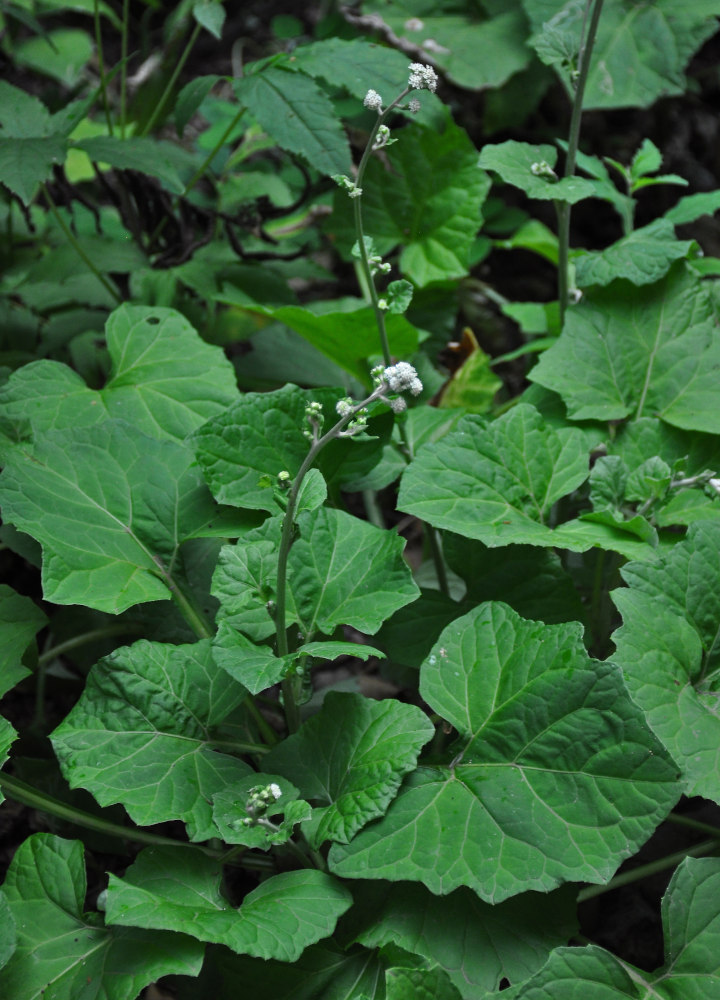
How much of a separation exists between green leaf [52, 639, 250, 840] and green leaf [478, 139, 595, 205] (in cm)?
119

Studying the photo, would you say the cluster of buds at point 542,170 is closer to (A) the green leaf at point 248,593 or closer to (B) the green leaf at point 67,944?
(A) the green leaf at point 248,593

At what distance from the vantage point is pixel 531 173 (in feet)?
6.36

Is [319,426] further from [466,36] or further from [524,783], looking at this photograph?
[466,36]

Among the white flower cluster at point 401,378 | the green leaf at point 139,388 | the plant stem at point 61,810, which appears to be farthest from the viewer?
the green leaf at point 139,388

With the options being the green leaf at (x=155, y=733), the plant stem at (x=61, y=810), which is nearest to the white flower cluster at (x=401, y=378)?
the green leaf at (x=155, y=733)

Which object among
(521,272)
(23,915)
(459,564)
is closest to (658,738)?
(459,564)

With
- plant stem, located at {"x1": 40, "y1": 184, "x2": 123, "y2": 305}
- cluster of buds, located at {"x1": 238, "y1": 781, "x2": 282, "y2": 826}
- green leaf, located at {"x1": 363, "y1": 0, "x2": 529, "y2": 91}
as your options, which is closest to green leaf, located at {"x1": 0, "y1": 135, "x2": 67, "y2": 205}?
plant stem, located at {"x1": 40, "y1": 184, "x2": 123, "y2": 305}

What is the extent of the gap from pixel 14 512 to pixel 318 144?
45.3 inches

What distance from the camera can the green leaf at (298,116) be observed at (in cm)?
208

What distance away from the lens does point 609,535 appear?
5.66 ft

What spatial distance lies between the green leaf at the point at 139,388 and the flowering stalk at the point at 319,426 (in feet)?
2.21

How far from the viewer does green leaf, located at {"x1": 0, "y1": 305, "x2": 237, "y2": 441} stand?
1.96 meters

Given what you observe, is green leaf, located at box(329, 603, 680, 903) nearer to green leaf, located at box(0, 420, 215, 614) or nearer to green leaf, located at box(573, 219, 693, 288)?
green leaf, located at box(0, 420, 215, 614)

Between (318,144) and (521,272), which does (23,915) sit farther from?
(521,272)
